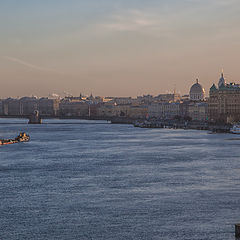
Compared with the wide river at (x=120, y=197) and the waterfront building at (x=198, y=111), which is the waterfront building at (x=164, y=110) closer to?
the waterfront building at (x=198, y=111)

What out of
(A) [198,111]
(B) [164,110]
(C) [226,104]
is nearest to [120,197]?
(C) [226,104]

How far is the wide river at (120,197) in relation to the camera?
26156 mm

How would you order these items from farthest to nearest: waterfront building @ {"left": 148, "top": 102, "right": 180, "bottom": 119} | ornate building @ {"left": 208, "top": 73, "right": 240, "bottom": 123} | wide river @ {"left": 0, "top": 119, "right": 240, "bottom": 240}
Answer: waterfront building @ {"left": 148, "top": 102, "right": 180, "bottom": 119} → ornate building @ {"left": 208, "top": 73, "right": 240, "bottom": 123} → wide river @ {"left": 0, "top": 119, "right": 240, "bottom": 240}

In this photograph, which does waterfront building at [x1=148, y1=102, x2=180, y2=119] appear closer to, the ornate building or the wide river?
the ornate building

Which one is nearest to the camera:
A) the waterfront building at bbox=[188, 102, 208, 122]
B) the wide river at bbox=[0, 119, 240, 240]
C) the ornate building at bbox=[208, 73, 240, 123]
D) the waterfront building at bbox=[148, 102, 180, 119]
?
the wide river at bbox=[0, 119, 240, 240]

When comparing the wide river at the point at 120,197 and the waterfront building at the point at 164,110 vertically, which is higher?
the waterfront building at the point at 164,110

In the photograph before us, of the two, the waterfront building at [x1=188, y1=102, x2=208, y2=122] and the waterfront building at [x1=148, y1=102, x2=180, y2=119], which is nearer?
the waterfront building at [x1=188, y1=102, x2=208, y2=122]

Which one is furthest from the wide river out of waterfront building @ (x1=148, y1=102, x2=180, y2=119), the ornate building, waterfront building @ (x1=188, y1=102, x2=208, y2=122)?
waterfront building @ (x1=148, y1=102, x2=180, y2=119)

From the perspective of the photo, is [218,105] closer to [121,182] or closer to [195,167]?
A: [195,167]

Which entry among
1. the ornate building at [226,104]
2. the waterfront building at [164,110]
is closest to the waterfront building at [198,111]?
the ornate building at [226,104]

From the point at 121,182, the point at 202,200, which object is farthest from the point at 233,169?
the point at 202,200

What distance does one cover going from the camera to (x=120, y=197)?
32406 millimetres

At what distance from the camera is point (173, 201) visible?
3119 cm

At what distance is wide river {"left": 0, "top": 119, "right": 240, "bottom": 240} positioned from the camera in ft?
85.8
